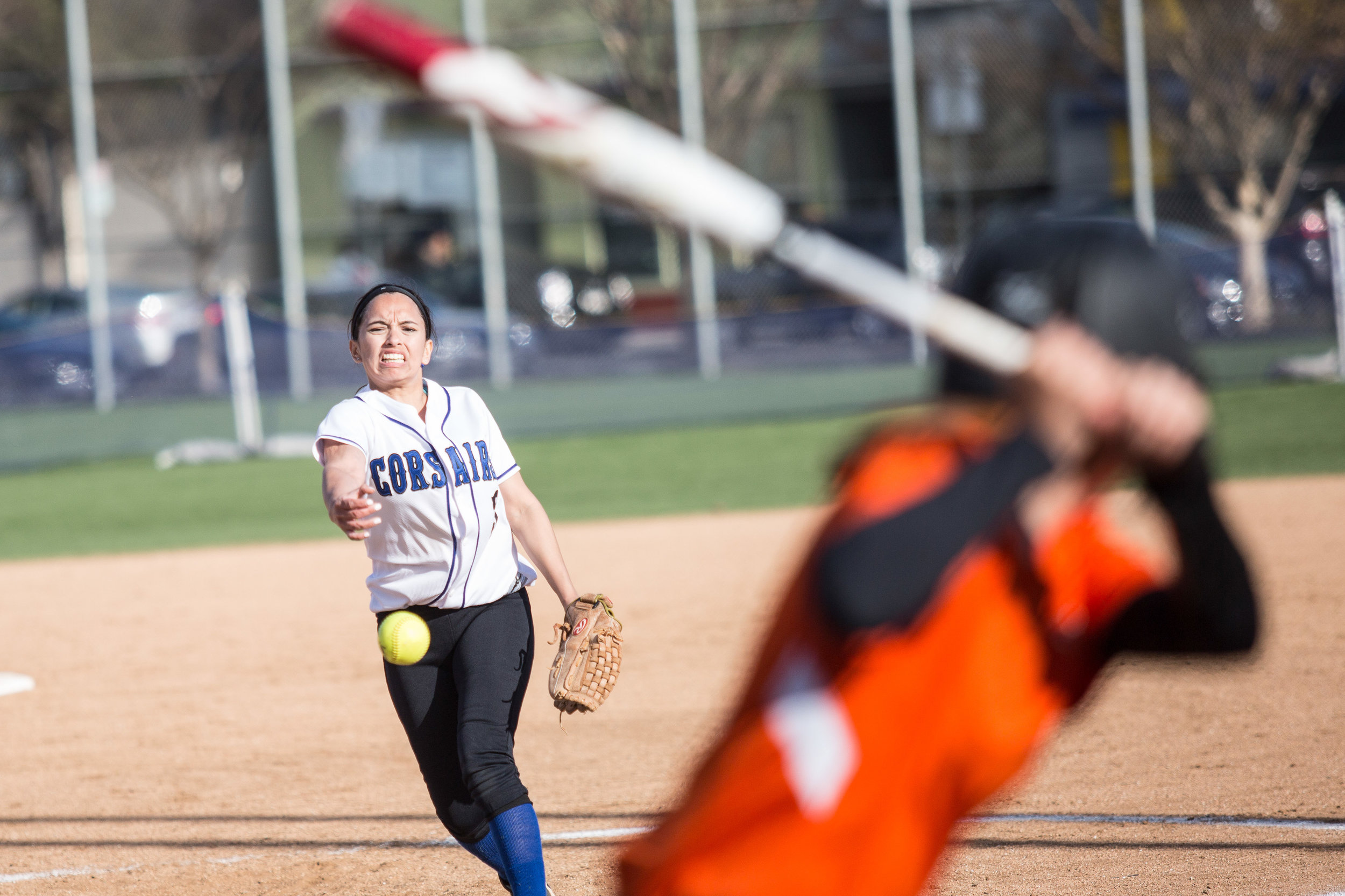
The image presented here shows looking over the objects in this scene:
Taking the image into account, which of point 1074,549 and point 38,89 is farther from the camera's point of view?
point 38,89

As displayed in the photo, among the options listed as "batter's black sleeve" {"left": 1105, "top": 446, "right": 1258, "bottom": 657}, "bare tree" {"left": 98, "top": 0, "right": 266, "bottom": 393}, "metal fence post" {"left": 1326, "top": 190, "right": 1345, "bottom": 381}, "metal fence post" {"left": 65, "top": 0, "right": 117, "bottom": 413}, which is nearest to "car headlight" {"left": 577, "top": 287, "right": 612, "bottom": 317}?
"bare tree" {"left": 98, "top": 0, "right": 266, "bottom": 393}

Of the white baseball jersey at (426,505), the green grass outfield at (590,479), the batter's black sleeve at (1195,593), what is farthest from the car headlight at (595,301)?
the batter's black sleeve at (1195,593)

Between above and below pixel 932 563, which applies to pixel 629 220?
above

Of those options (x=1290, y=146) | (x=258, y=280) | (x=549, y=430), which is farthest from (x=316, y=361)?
(x=1290, y=146)

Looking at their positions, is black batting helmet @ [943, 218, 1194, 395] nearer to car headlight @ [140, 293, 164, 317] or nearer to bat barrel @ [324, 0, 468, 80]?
bat barrel @ [324, 0, 468, 80]

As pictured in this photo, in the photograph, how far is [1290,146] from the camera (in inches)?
857

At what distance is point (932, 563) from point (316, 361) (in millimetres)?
16932

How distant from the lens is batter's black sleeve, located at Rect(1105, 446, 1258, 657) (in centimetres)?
194

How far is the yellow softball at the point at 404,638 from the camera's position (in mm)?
3900

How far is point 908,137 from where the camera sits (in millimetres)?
21391

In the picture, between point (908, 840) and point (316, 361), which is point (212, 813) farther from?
point (316, 361)

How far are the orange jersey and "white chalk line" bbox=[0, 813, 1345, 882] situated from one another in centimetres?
297

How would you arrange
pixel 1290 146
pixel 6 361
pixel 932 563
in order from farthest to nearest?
pixel 1290 146, pixel 6 361, pixel 932 563

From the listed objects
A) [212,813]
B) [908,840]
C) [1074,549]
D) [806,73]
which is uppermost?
[806,73]
